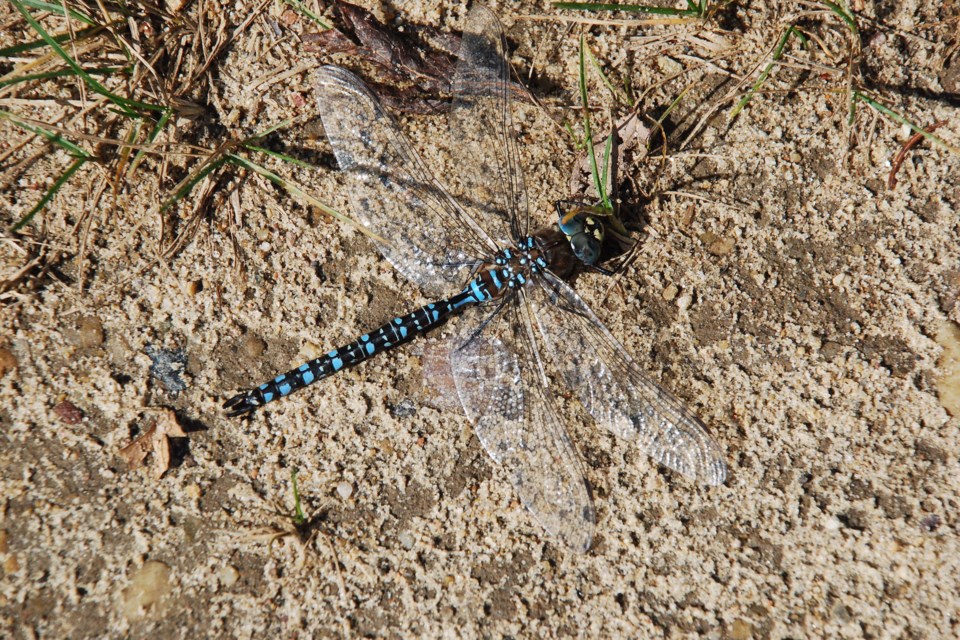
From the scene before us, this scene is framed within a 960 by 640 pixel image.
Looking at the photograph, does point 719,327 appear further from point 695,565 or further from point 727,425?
point 695,565

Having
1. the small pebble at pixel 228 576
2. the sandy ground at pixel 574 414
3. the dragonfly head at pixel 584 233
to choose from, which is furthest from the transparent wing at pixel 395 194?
the small pebble at pixel 228 576

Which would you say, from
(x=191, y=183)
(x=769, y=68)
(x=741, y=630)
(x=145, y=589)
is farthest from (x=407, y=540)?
(x=769, y=68)

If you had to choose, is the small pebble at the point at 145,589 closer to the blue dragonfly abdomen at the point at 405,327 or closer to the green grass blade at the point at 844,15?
the blue dragonfly abdomen at the point at 405,327

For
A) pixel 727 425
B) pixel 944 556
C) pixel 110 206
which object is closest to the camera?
pixel 944 556

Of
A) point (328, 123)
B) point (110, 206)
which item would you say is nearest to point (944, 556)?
point (328, 123)

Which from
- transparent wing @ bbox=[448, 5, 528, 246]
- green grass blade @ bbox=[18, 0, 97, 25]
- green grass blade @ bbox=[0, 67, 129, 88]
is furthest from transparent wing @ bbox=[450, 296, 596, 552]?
green grass blade @ bbox=[18, 0, 97, 25]
